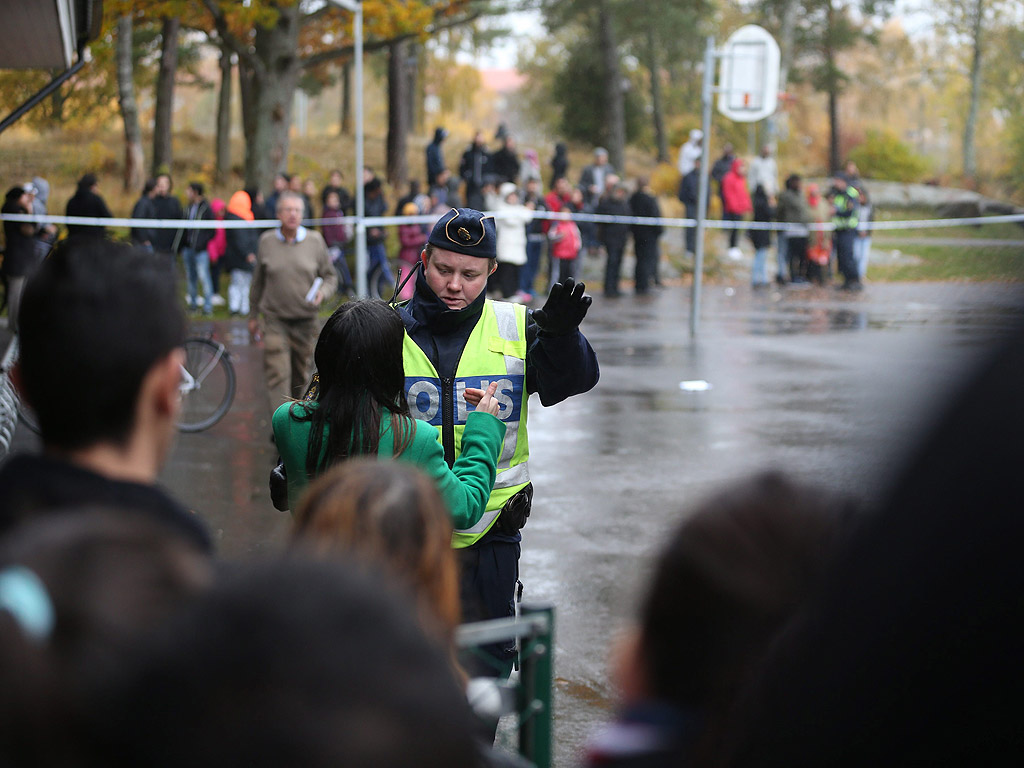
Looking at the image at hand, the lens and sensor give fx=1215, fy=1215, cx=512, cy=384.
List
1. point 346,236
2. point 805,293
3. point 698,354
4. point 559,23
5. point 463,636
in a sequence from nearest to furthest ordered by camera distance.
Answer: point 463,636 < point 698,354 < point 346,236 < point 805,293 < point 559,23

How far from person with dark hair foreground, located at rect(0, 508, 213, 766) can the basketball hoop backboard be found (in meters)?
16.1

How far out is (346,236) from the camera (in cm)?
1825

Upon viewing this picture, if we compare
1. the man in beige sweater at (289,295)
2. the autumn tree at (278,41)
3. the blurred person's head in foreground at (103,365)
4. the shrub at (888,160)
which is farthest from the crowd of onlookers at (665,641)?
the shrub at (888,160)

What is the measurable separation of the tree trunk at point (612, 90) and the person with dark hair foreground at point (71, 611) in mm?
35754

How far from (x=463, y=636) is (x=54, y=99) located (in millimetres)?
38199

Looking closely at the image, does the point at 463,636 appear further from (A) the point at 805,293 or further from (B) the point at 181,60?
(B) the point at 181,60

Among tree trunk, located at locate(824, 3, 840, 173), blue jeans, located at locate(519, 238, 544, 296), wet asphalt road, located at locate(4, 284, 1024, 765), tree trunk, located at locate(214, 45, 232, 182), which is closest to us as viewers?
wet asphalt road, located at locate(4, 284, 1024, 765)

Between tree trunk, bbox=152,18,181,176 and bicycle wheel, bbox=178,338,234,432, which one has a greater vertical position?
tree trunk, bbox=152,18,181,176

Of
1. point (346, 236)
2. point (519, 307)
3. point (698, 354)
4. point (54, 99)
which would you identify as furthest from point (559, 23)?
point (519, 307)

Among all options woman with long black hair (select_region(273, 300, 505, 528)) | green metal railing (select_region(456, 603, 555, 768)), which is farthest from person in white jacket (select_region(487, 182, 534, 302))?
green metal railing (select_region(456, 603, 555, 768))

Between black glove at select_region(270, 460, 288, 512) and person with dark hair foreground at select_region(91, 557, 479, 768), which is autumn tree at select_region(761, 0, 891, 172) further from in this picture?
person with dark hair foreground at select_region(91, 557, 479, 768)

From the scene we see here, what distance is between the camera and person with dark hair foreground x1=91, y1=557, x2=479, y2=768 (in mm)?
963

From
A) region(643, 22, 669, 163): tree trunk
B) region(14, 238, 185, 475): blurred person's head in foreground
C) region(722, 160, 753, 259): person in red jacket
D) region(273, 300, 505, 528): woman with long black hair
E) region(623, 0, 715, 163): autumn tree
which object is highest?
region(623, 0, 715, 163): autumn tree

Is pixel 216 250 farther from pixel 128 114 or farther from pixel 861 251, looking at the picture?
pixel 861 251
